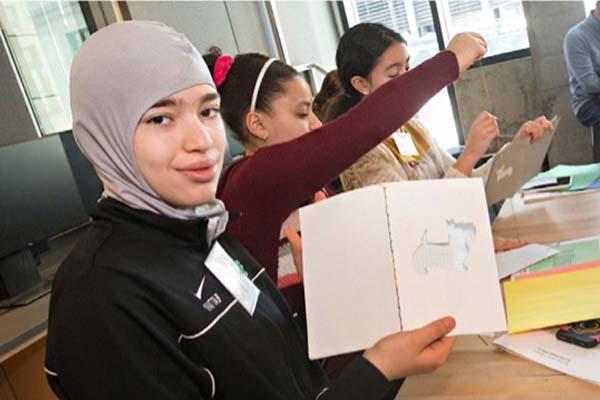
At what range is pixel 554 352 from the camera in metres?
0.75

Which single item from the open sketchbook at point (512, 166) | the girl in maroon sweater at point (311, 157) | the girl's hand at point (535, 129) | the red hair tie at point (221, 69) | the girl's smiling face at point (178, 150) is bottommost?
the open sketchbook at point (512, 166)

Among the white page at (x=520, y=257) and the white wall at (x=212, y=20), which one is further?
the white wall at (x=212, y=20)

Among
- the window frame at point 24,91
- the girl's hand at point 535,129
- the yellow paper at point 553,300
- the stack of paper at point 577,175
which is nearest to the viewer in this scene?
the yellow paper at point 553,300

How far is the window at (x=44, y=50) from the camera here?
2.41 m

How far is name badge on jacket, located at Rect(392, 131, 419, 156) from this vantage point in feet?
5.17

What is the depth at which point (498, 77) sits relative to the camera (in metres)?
3.34

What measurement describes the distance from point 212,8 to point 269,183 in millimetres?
2974

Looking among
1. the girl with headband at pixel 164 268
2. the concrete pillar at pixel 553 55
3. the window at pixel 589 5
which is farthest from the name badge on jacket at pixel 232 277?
the window at pixel 589 5

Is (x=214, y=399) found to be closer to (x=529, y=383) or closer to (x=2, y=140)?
(x=529, y=383)

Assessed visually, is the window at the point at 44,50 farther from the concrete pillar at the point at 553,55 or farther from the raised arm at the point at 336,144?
the concrete pillar at the point at 553,55

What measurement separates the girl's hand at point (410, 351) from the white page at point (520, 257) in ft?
1.42

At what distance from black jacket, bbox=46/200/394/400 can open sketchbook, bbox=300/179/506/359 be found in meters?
0.06

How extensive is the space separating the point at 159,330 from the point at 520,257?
839 millimetres

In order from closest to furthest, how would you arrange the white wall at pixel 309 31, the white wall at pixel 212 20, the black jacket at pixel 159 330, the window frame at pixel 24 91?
the black jacket at pixel 159 330 < the window frame at pixel 24 91 < the white wall at pixel 212 20 < the white wall at pixel 309 31
